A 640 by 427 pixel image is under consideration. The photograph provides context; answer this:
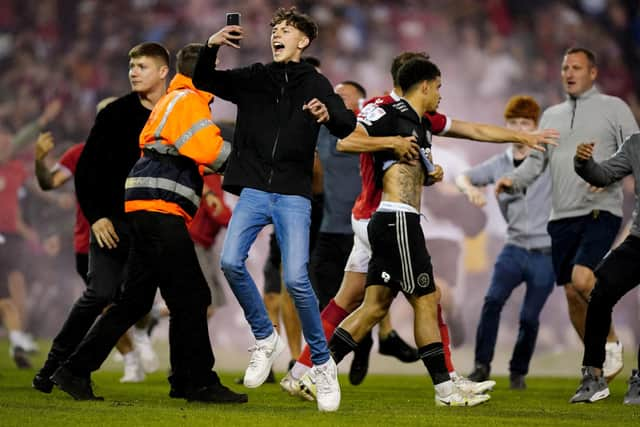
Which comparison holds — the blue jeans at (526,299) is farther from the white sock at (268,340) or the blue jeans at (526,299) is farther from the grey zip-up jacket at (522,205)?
the white sock at (268,340)

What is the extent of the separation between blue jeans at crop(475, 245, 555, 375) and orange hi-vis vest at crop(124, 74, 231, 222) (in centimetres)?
305

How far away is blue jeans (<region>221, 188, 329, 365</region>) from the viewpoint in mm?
5312

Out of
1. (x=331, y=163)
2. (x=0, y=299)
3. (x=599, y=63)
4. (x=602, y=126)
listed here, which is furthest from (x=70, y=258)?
(x=602, y=126)

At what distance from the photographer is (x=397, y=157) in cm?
578

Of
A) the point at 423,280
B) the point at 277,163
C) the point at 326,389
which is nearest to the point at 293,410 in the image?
the point at 326,389

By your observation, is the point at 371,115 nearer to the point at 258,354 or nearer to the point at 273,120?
the point at 273,120

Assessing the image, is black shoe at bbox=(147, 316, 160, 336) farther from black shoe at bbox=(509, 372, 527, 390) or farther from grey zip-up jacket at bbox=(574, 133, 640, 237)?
grey zip-up jacket at bbox=(574, 133, 640, 237)

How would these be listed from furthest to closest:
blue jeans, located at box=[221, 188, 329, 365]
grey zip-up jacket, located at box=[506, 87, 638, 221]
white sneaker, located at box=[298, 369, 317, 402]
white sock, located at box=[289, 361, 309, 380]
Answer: grey zip-up jacket, located at box=[506, 87, 638, 221] → white sock, located at box=[289, 361, 309, 380] → white sneaker, located at box=[298, 369, 317, 402] → blue jeans, located at box=[221, 188, 329, 365]

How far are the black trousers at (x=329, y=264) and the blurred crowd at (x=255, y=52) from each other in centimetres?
308

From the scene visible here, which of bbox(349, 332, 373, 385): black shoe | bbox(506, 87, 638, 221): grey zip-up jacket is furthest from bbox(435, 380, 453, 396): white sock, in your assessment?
bbox(349, 332, 373, 385): black shoe

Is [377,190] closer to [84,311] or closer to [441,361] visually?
[441,361]

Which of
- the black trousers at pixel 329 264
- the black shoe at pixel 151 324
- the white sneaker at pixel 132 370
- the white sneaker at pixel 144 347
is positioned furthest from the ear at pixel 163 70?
the black shoe at pixel 151 324

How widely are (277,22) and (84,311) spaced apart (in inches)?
76.7

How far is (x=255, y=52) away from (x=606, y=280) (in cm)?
554
